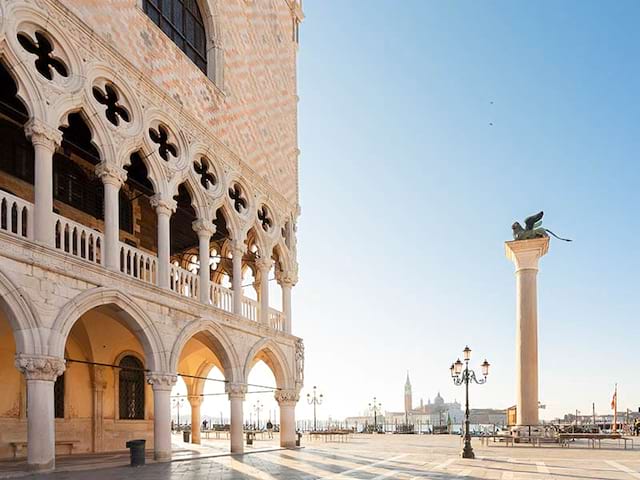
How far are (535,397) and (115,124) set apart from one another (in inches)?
697

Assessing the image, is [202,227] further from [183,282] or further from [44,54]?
[44,54]

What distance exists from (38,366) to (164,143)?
6.74 meters

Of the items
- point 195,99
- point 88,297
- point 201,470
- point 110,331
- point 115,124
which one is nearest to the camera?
point 88,297

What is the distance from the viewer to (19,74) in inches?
454

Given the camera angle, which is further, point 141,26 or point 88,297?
point 141,26

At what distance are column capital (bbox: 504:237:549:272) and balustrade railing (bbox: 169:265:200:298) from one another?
13476 mm

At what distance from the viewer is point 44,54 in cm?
1308

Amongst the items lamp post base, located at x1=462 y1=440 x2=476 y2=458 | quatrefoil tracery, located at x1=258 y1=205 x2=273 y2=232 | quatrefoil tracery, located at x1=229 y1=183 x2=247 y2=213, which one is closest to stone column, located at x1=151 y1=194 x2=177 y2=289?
quatrefoil tracery, located at x1=229 y1=183 x2=247 y2=213

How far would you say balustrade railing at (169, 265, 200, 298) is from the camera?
15867 mm

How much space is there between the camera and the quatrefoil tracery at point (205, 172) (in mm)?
17547

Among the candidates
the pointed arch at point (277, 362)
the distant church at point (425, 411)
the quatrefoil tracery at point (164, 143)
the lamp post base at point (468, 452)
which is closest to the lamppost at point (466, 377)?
the lamp post base at point (468, 452)

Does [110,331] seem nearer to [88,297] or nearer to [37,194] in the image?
[88,297]

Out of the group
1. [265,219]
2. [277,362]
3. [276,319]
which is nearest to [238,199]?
[265,219]

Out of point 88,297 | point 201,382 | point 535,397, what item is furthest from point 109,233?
point 535,397
